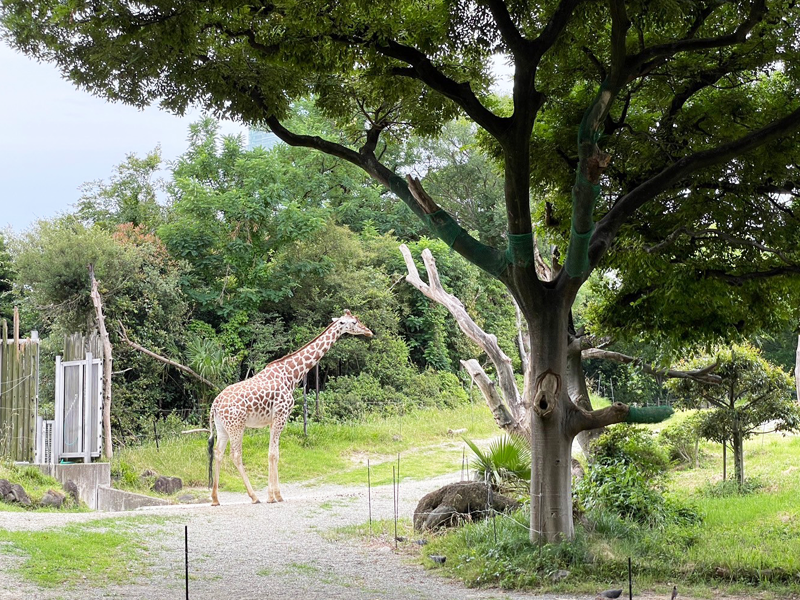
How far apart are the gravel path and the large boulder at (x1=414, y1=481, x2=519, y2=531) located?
66 cm

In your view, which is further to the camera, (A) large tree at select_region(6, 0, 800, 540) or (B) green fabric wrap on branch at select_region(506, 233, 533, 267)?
(B) green fabric wrap on branch at select_region(506, 233, 533, 267)

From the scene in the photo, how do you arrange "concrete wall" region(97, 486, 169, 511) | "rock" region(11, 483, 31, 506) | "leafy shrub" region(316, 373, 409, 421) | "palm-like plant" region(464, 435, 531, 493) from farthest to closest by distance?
"leafy shrub" region(316, 373, 409, 421)
"concrete wall" region(97, 486, 169, 511)
"rock" region(11, 483, 31, 506)
"palm-like plant" region(464, 435, 531, 493)

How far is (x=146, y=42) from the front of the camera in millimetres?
7320

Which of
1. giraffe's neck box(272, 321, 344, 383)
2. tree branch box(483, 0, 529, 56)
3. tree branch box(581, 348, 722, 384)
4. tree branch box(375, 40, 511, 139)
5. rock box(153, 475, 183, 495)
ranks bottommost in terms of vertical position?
rock box(153, 475, 183, 495)

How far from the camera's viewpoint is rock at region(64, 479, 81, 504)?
13.2 m

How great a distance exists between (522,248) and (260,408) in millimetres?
6755

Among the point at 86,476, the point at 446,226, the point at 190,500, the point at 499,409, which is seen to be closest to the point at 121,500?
the point at 86,476

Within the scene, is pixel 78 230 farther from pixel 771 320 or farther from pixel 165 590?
pixel 771 320

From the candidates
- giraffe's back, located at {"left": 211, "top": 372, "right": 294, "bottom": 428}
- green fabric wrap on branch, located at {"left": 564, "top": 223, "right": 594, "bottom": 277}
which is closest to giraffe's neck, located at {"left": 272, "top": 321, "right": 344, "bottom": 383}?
giraffe's back, located at {"left": 211, "top": 372, "right": 294, "bottom": 428}

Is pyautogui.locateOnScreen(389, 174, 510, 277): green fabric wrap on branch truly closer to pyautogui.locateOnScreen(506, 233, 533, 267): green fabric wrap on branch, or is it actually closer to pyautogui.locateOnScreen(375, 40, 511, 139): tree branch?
pyautogui.locateOnScreen(506, 233, 533, 267): green fabric wrap on branch

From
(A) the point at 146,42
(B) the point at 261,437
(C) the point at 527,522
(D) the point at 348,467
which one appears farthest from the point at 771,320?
(B) the point at 261,437

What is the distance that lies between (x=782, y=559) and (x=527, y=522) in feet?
7.74

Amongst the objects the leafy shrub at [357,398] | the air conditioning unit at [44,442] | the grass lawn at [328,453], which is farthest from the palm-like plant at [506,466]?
the leafy shrub at [357,398]

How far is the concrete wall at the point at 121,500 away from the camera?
13.6 meters
